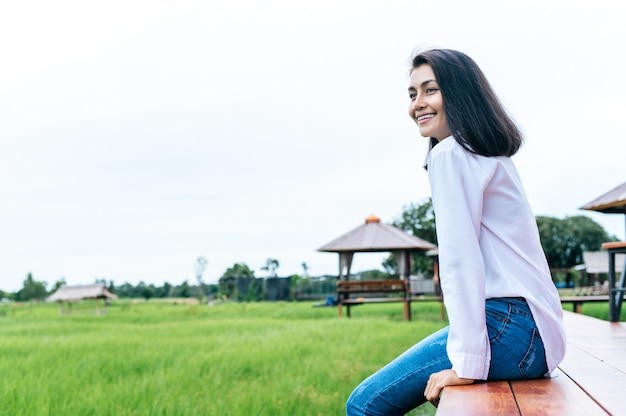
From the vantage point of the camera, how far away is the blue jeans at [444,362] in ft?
5.19

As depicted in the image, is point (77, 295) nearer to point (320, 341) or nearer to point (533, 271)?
point (320, 341)

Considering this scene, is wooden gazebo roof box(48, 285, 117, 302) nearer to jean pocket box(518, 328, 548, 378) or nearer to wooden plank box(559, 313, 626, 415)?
wooden plank box(559, 313, 626, 415)

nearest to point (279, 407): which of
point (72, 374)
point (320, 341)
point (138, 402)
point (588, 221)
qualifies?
point (138, 402)

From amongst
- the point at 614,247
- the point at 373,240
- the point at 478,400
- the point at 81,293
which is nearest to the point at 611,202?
the point at 614,247

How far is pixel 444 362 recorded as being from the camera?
1.61 m

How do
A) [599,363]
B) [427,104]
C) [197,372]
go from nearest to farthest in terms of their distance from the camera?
[427,104]
[599,363]
[197,372]

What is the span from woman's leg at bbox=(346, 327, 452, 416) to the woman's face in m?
0.51

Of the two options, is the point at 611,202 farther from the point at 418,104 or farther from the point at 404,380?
the point at 404,380

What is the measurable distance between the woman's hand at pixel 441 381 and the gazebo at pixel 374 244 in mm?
13602

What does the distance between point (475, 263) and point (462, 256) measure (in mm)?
34

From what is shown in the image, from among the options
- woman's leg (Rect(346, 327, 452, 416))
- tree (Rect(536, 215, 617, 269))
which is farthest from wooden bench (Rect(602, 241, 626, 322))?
tree (Rect(536, 215, 617, 269))

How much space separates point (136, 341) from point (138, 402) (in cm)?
Result: 381

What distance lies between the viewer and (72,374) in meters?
5.31

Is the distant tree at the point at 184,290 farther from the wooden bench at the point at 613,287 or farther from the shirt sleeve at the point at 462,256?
the shirt sleeve at the point at 462,256
